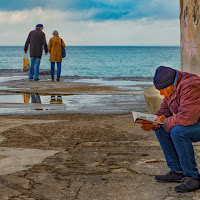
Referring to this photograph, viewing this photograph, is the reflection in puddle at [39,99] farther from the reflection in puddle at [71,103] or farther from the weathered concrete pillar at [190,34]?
the weathered concrete pillar at [190,34]

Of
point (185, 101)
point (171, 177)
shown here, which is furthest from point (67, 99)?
point (185, 101)

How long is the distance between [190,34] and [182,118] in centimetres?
327

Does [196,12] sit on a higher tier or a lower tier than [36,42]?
higher

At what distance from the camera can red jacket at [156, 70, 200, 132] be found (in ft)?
13.1

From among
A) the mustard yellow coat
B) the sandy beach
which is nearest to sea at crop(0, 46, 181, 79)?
the mustard yellow coat

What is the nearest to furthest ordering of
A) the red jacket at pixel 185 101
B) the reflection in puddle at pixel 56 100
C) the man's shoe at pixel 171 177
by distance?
the red jacket at pixel 185 101 < the man's shoe at pixel 171 177 < the reflection in puddle at pixel 56 100

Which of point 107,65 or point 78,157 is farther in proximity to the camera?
point 107,65

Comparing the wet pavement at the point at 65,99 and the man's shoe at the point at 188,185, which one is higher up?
the man's shoe at the point at 188,185

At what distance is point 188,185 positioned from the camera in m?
4.21

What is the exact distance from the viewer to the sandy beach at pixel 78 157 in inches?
166

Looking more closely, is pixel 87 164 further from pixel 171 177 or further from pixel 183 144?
pixel 183 144

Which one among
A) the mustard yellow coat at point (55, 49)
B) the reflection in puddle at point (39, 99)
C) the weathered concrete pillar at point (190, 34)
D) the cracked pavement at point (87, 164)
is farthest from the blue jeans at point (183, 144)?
the mustard yellow coat at point (55, 49)

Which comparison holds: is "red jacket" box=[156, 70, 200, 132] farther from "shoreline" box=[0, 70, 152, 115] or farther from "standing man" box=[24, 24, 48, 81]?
"standing man" box=[24, 24, 48, 81]

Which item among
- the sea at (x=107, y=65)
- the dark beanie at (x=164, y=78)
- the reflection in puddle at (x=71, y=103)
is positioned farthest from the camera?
the sea at (x=107, y=65)
